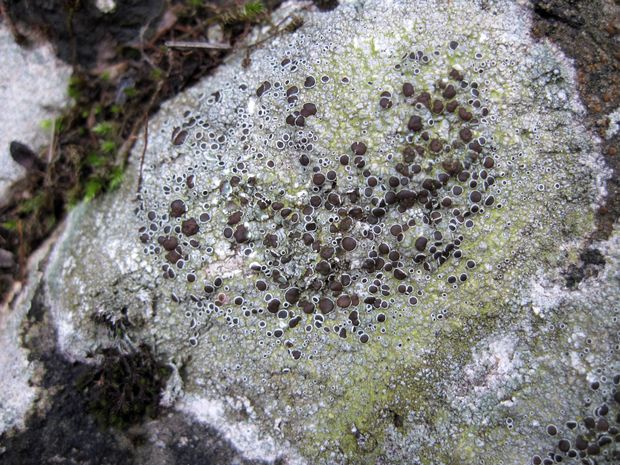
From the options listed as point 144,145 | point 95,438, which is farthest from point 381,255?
point 95,438

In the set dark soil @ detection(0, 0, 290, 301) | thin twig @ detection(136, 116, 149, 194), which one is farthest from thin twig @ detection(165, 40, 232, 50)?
thin twig @ detection(136, 116, 149, 194)

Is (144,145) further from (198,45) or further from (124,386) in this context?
(124,386)

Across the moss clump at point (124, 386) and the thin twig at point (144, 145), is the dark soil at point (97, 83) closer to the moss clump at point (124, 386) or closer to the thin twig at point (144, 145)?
the thin twig at point (144, 145)

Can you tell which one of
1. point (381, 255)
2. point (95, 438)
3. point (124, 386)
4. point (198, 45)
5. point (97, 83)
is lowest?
point (95, 438)

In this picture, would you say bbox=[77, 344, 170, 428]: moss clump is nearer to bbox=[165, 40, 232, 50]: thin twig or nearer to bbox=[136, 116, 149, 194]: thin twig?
bbox=[136, 116, 149, 194]: thin twig

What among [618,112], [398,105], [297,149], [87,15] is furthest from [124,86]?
[618,112]
